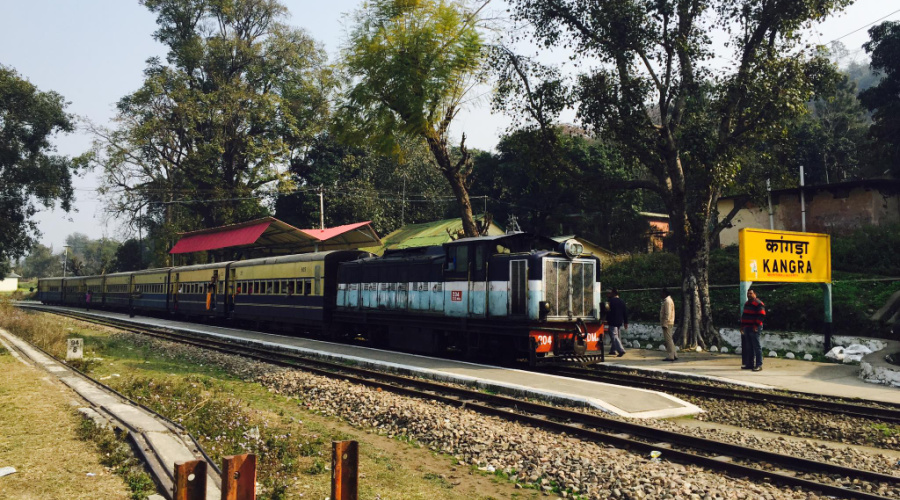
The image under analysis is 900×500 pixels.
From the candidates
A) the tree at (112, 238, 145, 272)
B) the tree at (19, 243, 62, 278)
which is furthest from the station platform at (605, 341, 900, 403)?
the tree at (19, 243, 62, 278)

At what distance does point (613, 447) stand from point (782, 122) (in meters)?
15.0

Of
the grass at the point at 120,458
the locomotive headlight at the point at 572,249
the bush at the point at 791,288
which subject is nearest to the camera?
the grass at the point at 120,458

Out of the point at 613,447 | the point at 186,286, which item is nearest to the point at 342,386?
the point at 613,447

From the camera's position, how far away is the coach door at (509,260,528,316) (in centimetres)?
1531

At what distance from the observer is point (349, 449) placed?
4.37 metres

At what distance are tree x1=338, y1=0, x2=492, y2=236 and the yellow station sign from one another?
36.0 feet

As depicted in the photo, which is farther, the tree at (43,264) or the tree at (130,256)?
the tree at (43,264)

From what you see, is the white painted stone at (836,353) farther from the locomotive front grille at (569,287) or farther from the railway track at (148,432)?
the railway track at (148,432)

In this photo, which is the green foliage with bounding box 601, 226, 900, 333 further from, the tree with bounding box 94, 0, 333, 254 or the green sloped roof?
the tree with bounding box 94, 0, 333, 254

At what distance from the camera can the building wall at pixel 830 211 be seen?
29.9 meters

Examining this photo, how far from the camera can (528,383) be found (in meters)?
13.0

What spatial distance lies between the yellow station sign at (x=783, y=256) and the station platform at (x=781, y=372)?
8.14 ft

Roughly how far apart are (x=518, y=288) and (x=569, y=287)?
143 centimetres

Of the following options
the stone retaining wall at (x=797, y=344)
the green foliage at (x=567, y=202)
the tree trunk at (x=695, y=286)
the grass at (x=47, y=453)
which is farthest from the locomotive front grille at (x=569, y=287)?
the green foliage at (x=567, y=202)
